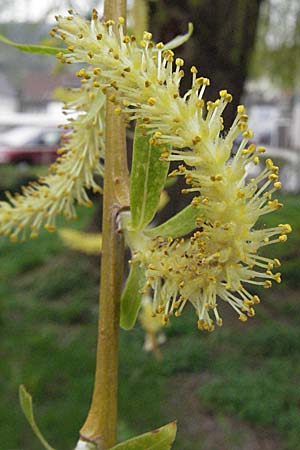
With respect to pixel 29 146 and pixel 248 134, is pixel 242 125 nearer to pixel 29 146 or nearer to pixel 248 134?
pixel 248 134

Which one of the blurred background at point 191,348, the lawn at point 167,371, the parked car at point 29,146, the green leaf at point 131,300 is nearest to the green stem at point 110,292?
the green leaf at point 131,300

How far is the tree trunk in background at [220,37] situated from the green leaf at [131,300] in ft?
4.71

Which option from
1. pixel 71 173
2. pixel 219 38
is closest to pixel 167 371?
pixel 219 38

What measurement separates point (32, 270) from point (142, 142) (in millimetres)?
3095

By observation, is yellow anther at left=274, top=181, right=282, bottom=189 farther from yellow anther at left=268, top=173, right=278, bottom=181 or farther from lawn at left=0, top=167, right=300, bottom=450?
lawn at left=0, top=167, right=300, bottom=450

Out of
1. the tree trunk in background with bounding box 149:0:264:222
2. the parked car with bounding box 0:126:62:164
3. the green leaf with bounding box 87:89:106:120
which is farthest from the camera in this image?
the parked car with bounding box 0:126:62:164

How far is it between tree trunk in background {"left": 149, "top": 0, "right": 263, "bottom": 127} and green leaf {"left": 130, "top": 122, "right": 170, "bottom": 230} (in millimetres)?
1421

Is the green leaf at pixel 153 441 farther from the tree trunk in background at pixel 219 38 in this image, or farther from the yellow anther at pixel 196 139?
the tree trunk in background at pixel 219 38

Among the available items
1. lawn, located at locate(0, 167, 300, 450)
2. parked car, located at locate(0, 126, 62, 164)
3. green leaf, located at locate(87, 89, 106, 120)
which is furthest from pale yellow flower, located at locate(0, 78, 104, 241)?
parked car, located at locate(0, 126, 62, 164)

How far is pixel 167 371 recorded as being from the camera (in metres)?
2.22

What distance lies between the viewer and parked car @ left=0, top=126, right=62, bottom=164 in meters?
7.89

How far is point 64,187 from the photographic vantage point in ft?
1.43

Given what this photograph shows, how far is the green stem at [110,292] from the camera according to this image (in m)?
0.31

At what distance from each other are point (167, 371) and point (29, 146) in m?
6.31
